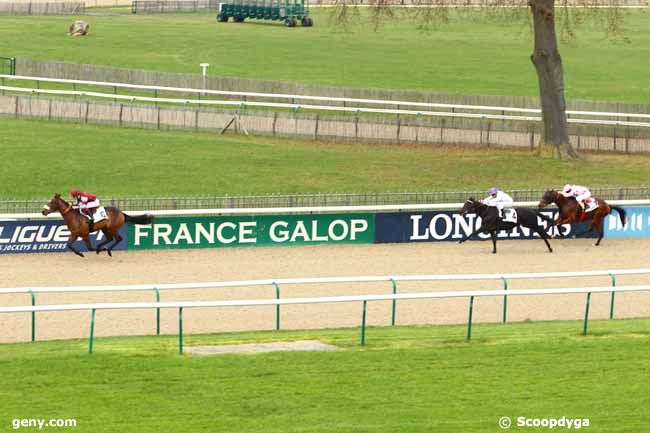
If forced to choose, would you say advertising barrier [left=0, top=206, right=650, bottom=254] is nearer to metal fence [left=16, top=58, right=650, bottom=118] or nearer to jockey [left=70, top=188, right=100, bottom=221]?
jockey [left=70, top=188, right=100, bottom=221]

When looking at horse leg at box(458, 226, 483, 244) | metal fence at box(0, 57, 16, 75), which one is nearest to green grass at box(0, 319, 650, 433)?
horse leg at box(458, 226, 483, 244)

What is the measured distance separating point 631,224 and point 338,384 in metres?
14.6

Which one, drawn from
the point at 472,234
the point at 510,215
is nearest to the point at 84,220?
the point at 472,234

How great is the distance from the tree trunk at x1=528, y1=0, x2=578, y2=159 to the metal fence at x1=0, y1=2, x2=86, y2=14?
34047 mm

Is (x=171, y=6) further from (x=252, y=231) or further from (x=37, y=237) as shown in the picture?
(x=37, y=237)

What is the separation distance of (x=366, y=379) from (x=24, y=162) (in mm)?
17208

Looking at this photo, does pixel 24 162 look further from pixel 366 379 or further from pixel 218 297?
pixel 366 379

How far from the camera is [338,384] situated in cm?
1552

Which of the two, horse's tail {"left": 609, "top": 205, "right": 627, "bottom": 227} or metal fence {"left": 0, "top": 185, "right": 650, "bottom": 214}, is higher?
metal fence {"left": 0, "top": 185, "right": 650, "bottom": 214}

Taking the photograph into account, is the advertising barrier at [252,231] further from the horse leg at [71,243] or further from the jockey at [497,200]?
the jockey at [497,200]

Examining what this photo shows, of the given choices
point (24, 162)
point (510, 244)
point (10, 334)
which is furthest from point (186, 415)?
point (24, 162)

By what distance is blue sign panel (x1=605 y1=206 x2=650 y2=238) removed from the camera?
28844 mm

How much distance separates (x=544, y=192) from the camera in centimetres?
2830

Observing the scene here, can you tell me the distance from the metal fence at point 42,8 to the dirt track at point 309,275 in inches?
1568
